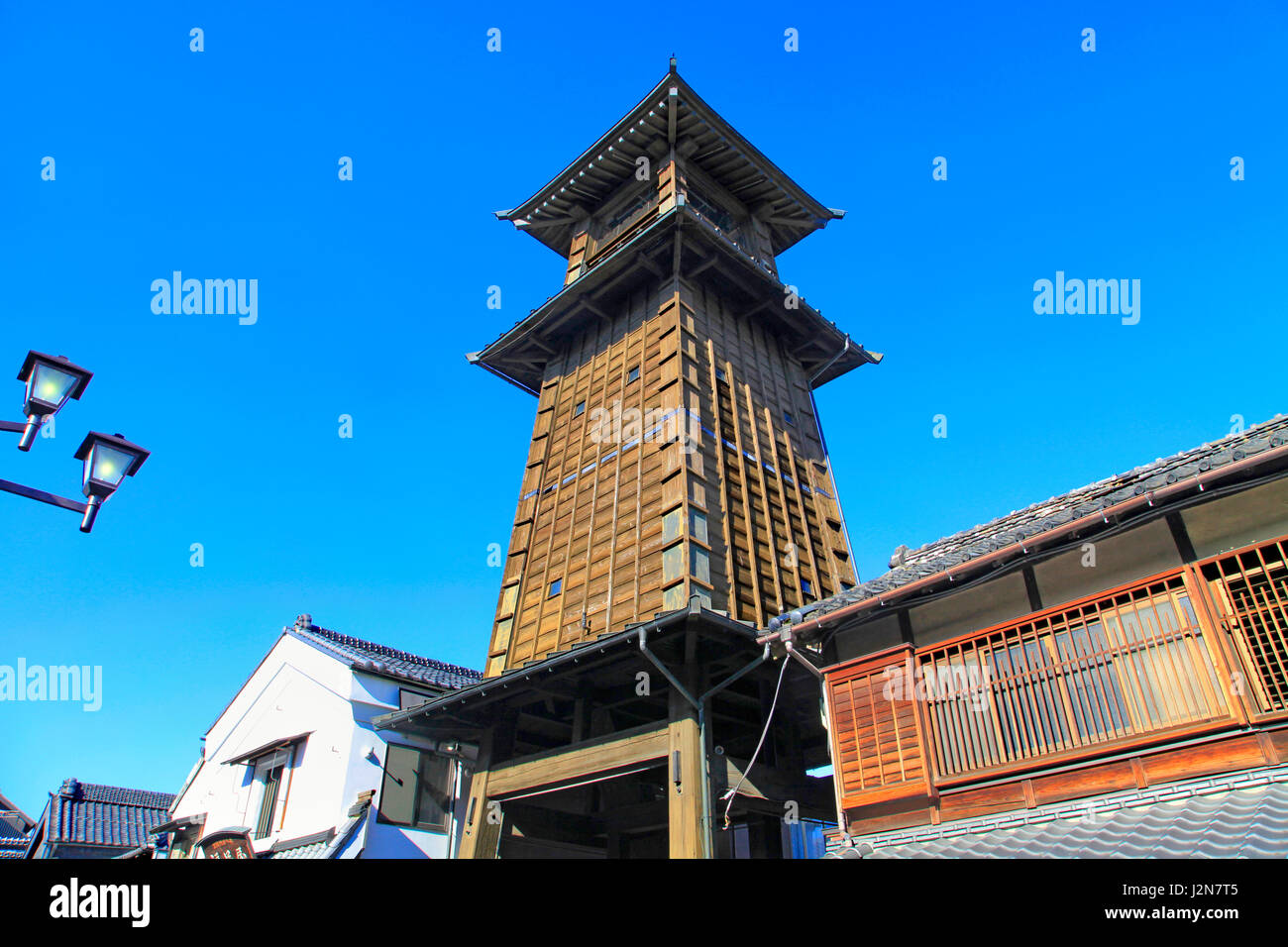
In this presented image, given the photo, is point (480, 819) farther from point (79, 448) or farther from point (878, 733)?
point (79, 448)

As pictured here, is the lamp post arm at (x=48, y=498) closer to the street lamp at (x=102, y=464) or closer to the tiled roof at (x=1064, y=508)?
the street lamp at (x=102, y=464)

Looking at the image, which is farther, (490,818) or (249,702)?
(249,702)

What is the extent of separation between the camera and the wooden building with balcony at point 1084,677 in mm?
7770

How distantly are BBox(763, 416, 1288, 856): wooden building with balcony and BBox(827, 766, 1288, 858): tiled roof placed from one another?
0.03 meters

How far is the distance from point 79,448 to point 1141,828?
450 inches

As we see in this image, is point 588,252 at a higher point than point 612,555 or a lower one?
higher

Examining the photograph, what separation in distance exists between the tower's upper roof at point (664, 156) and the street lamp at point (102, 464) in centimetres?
1836

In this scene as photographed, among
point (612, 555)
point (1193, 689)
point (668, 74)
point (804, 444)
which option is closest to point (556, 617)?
point (612, 555)

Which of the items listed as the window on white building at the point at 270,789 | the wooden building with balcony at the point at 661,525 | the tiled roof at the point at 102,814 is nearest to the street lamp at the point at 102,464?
the wooden building with balcony at the point at 661,525
